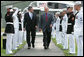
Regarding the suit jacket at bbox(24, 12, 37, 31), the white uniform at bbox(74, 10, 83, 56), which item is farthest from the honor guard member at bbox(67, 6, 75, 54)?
the white uniform at bbox(74, 10, 83, 56)

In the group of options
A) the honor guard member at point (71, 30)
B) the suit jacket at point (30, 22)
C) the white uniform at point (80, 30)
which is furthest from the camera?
the suit jacket at point (30, 22)

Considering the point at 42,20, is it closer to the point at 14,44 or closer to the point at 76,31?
the point at 14,44

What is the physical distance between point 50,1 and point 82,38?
33.6m

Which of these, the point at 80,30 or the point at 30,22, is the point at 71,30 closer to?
the point at 30,22

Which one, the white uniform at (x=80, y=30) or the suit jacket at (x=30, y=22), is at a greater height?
the white uniform at (x=80, y=30)

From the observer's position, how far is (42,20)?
56.8ft

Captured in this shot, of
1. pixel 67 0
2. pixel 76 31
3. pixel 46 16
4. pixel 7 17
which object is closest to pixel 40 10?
pixel 67 0

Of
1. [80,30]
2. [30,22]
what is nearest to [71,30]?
[30,22]

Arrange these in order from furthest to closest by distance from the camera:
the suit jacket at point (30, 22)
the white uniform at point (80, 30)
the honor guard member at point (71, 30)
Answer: the suit jacket at point (30, 22)
the honor guard member at point (71, 30)
the white uniform at point (80, 30)

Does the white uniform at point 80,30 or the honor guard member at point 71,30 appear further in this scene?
the honor guard member at point 71,30

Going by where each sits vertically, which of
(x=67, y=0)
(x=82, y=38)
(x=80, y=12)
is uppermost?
(x=80, y=12)

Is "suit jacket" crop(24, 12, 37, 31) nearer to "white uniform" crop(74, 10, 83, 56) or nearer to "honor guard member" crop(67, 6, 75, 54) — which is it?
"honor guard member" crop(67, 6, 75, 54)

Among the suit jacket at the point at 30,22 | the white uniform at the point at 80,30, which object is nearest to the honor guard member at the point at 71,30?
the suit jacket at the point at 30,22

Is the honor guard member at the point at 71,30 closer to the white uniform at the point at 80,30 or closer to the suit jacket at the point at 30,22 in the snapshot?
the suit jacket at the point at 30,22
